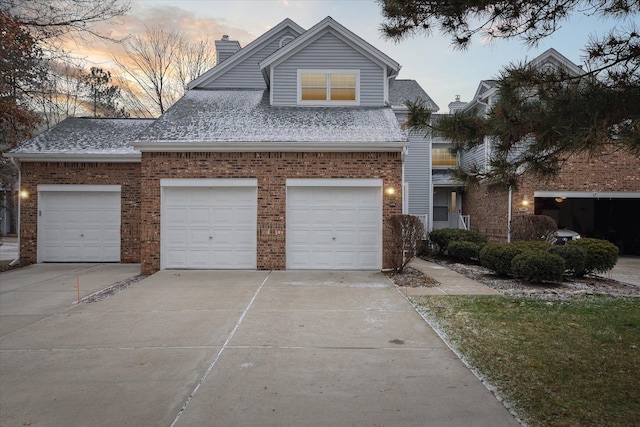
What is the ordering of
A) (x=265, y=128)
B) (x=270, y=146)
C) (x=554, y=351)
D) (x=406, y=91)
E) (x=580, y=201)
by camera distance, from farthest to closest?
1. (x=406, y=91)
2. (x=580, y=201)
3. (x=265, y=128)
4. (x=270, y=146)
5. (x=554, y=351)

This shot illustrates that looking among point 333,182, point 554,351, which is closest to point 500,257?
point 333,182


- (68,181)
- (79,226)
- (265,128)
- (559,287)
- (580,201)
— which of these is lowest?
(559,287)

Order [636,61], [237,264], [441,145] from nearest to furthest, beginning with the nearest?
[636,61], [237,264], [441,145]

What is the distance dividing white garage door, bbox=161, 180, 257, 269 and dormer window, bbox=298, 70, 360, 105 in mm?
4530

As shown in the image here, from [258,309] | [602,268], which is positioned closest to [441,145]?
[602,268]

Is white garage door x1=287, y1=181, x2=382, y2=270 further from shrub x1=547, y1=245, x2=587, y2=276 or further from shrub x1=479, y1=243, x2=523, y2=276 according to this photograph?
shrub x1=547, y1=245, x2=587, y2=276

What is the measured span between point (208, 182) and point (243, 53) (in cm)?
741

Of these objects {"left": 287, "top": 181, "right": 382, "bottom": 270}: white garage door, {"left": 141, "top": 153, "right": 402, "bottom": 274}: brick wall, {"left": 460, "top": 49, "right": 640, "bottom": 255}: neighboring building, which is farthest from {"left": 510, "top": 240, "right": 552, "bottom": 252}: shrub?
{"left": 141, "top": 153, "right": 402, "bottom": 274}: brick wall

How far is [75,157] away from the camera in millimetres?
13867

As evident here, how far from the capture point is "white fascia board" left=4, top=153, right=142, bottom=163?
13749 mm

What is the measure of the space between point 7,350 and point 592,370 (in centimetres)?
734

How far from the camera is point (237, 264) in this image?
40.6 feet

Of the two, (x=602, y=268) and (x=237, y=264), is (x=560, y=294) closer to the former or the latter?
(x=602, y=268)

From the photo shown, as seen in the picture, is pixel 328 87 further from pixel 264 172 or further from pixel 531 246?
pixel 531 246
